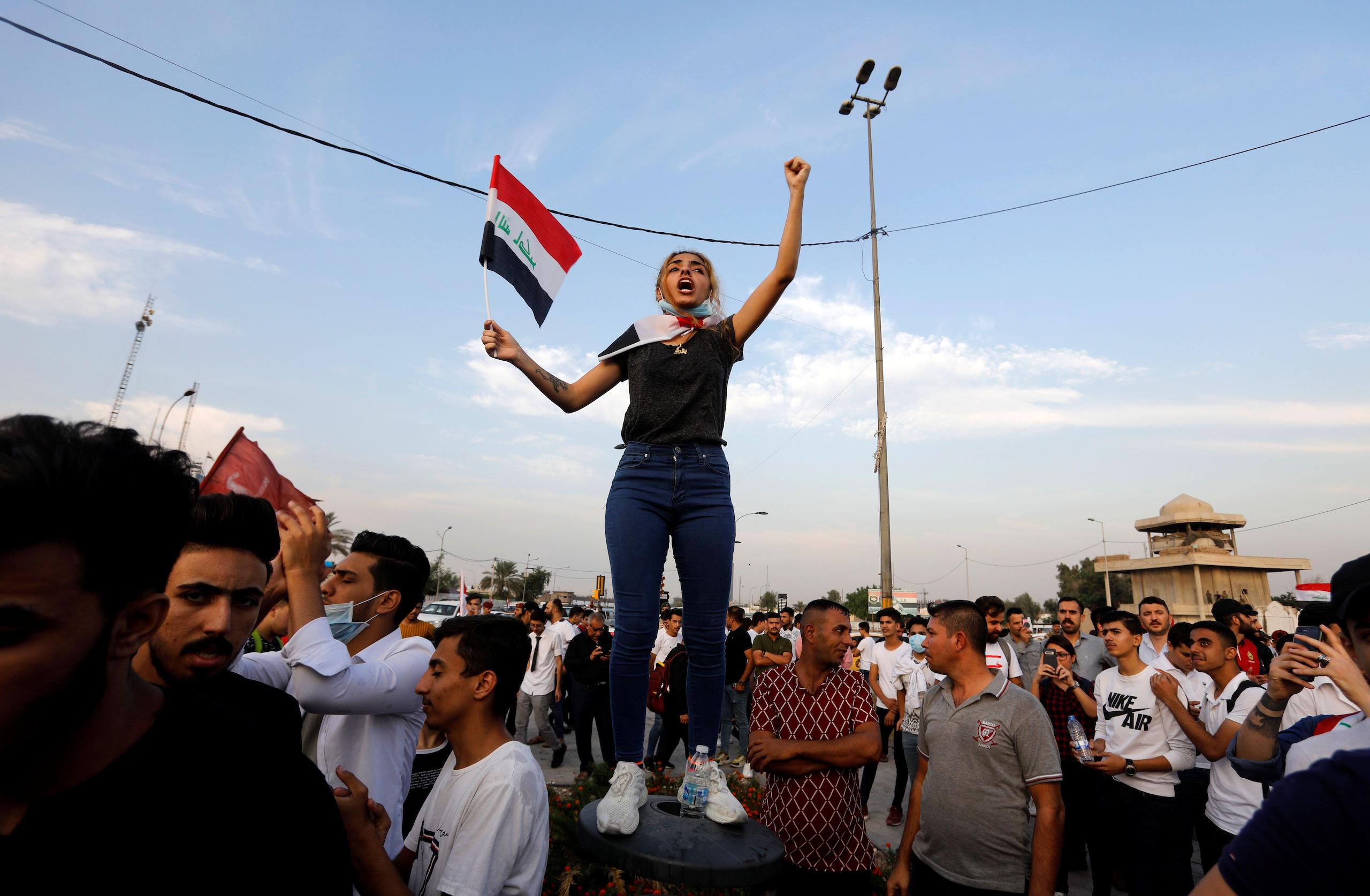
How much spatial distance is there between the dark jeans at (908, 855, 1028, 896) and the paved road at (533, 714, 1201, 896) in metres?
1.68

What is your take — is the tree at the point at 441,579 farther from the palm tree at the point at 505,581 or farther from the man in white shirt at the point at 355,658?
the man in white shirt at the point at 355,658

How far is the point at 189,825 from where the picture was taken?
103 centimetres

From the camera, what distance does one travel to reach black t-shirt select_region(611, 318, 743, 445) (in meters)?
3.53

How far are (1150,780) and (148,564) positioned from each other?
269 inches

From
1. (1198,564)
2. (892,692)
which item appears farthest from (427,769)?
(1198,564)

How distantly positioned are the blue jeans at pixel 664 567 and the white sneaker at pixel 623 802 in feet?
0.31

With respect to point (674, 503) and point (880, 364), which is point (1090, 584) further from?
point (674, 503)

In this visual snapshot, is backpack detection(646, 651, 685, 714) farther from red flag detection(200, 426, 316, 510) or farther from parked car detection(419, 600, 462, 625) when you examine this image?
parked car detection(419, 600, 462, 625)

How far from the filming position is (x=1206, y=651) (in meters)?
5.89

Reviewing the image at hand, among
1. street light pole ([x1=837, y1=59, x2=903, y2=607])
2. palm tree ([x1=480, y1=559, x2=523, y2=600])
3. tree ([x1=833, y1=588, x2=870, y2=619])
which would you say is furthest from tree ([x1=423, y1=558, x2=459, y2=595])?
street light pole ([x1=837, y1=59, x2=903, y2=607])

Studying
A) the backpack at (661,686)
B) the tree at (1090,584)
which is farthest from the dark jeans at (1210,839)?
the tree at (1090,584)

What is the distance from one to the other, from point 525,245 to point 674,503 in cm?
205

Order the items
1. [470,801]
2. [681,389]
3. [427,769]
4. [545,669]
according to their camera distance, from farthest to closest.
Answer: [545,669]
[427,769]
[681,389]
[470,801]

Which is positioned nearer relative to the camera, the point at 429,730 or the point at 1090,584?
the point at 429,730
